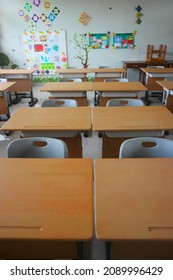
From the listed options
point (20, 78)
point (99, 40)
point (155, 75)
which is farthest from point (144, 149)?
point (99, 40)

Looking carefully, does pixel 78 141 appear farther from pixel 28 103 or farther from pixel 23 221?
pixel 28 103

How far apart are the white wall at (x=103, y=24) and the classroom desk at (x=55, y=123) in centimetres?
529

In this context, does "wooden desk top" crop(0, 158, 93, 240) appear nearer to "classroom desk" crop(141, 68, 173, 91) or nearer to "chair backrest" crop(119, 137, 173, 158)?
"chair backrest" crop(119, 137, 173, 158)

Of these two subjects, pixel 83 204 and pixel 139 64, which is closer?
pixel 83 204

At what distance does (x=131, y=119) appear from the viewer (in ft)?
6.64

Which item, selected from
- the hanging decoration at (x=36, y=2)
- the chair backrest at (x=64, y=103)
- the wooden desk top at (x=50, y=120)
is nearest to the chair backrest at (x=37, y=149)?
the wooden desk top at (x=50, y=120)

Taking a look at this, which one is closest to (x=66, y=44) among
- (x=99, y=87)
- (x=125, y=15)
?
(x=125, y=15)

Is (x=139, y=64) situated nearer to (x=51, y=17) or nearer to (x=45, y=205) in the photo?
(x=51, y=17)

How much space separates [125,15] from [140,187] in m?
6.70

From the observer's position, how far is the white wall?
6406 mm

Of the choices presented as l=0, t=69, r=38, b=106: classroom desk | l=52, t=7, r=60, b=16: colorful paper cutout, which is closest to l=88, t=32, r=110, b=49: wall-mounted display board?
l=52, t=7, r=60, b=16: colorful paper cutout

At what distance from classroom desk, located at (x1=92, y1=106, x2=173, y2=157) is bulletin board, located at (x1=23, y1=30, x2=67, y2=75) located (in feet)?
17.5

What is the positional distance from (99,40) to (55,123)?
566 centimetres

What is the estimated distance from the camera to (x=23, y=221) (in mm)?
912
